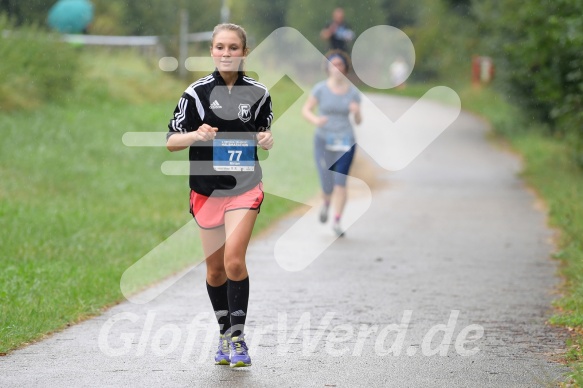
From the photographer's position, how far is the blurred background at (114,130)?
983cm

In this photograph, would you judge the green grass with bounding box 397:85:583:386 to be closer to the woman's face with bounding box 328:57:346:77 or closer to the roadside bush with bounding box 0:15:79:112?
the woman's face with bounding box 328:57:346:77

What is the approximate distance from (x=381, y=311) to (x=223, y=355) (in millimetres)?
2273

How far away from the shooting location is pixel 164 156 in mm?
20062

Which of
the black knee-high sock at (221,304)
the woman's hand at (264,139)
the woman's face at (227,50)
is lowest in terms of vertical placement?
the black knee-high sock at (221,304)

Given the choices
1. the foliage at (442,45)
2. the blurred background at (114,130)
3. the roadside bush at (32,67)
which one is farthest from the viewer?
the foliage at (442,45)

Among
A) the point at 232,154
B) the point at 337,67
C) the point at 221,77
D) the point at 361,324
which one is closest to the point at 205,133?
the point at 232,154

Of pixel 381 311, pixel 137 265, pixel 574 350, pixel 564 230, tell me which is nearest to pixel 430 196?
pixel 564 230

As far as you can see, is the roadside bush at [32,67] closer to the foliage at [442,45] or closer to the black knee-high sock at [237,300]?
the black knee-high sock at [237,300]

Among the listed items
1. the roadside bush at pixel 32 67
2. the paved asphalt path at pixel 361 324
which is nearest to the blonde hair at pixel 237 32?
the paved asphalt path at pixel 361 324

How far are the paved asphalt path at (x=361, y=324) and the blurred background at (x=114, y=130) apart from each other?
15.0 inches

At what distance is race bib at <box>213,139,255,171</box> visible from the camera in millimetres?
6574

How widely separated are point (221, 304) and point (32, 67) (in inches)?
604

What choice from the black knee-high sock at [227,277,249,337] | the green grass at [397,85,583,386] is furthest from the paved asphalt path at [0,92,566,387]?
the black knee-high sock at [227,277,249,337]

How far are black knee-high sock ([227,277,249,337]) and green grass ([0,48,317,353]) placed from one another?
1.46m
